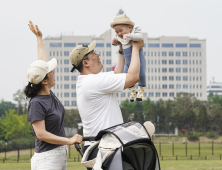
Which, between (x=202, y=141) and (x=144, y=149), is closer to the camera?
(x=144, y=149)

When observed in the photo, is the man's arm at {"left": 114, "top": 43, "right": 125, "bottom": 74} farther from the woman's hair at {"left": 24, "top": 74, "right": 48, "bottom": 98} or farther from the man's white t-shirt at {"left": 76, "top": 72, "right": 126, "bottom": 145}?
the woman's hair at {"left": 24, "top": 74, "right": 48, "bottom": 98}

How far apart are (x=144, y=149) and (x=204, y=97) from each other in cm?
12302

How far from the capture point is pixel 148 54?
123938mm

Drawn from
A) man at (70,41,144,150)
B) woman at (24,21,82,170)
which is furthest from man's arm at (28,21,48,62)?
man at (70,41,144,150)

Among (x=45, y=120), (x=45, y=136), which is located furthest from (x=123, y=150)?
(x=45, y=120)

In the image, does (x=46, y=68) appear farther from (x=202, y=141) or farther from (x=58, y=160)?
(x=202, y=141)

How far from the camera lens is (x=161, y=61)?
4879 inches

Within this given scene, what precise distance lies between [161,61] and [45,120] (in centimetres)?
12198

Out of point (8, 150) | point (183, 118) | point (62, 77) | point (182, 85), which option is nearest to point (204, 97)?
point (182, 85)

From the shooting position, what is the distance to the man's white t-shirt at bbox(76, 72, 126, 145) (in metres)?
3.34

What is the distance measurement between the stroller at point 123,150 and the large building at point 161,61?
116982 millimetres

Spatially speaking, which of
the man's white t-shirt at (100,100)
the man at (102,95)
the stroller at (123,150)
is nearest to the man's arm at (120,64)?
the man at (102,95)

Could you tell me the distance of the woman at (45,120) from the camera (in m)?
3.54

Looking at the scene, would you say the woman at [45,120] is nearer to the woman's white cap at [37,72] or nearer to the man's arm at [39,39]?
the woman's white cap at [37,72]
